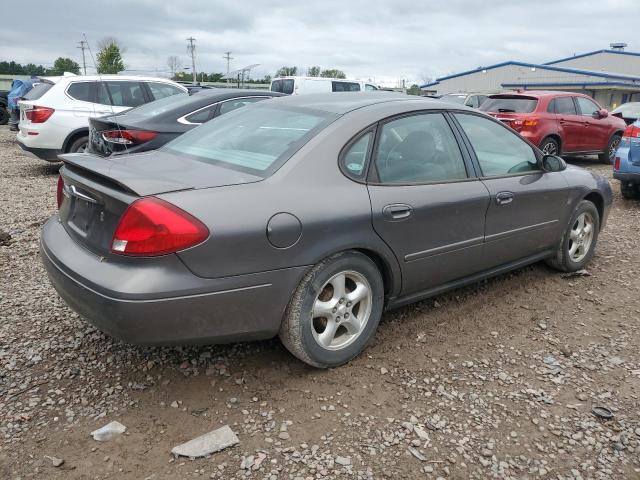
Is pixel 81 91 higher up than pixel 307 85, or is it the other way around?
pixel 307 85

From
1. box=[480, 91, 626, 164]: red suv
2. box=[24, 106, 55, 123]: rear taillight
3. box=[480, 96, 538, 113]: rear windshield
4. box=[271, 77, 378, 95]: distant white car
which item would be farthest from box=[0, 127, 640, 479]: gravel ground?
box=[271, 77, 378, 95]: distant white car

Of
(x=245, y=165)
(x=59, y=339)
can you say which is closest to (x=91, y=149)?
(x=59, y=339)

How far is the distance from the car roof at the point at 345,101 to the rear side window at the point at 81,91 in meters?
6.55

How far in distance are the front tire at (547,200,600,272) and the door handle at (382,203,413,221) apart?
201cm

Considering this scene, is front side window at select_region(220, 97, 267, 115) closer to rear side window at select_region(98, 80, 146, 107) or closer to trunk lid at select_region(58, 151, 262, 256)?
rear side window at select_region(98, 80, 146, 107)

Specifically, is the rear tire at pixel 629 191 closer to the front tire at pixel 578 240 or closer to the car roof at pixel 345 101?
the front tire at pixel 578 240

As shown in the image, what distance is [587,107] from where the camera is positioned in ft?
37.7

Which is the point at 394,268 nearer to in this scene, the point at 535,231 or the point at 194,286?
the point at 194,286

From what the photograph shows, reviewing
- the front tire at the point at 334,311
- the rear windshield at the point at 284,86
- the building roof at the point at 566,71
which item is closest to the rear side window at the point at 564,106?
the rear windshield at the point at 284,86

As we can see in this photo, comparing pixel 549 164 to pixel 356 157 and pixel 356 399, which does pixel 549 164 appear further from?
pixel 356 399

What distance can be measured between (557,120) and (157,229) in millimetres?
10081

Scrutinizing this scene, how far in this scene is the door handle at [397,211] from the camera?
307cm

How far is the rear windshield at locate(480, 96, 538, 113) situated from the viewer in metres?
10.5

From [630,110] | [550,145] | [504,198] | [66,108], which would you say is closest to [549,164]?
[504,198]
